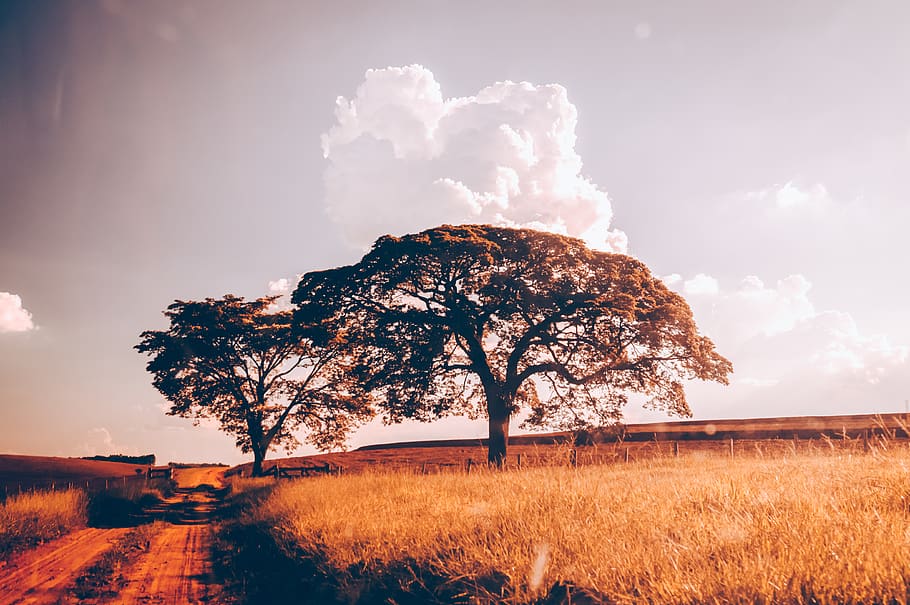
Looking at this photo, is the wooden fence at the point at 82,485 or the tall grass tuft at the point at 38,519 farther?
the wooden fence at the point at 82,485

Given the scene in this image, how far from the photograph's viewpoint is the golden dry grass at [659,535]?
3602 mm

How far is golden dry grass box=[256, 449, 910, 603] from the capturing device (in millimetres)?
3602

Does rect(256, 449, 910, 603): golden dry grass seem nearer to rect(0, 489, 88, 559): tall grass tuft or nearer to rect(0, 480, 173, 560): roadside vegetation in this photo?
rect(0, 489, 88, 559): tall grass tuft

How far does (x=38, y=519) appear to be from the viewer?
12.5 meters

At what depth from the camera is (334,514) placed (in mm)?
8477

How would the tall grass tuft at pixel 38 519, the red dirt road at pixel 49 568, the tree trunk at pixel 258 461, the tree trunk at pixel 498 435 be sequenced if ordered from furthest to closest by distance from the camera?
1. the tree trunk at pixel 258 461
2. the tree trunk at pixel 498 435
3. the tall grass tuft at pixel 38 519
4. the red dirt road at pixel 49 568

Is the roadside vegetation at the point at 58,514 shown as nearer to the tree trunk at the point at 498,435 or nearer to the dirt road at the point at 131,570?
the dirt road at the point at 131,570

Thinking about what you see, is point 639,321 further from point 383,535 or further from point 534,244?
point 383,535

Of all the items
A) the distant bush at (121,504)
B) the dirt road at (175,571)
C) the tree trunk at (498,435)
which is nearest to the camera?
the dirt road at (175,571)

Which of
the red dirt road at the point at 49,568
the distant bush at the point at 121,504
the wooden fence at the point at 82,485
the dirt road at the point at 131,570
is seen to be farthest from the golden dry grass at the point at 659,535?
the wooden fence at the point at 82,485

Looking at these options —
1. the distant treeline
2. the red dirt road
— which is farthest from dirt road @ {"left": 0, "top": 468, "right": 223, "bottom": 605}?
the distant treeline

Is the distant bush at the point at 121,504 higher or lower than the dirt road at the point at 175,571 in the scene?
lower

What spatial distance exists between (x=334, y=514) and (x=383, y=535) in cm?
194

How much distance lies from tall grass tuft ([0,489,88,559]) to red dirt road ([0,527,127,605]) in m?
0.41
